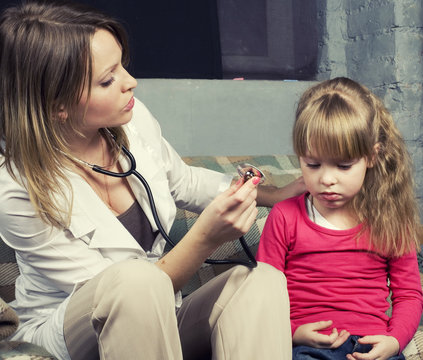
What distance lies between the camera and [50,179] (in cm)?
137

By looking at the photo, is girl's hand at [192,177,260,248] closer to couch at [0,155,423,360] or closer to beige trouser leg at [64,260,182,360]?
beige trouser leg at [64,260,182,360]

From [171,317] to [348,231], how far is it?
1.72 ft

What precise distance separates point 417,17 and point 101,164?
213 centimetres

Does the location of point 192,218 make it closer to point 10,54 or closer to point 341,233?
point 341,233

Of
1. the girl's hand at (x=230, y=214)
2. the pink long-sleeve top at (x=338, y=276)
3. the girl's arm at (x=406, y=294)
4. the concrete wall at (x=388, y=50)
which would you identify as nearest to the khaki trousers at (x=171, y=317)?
the girl's hand at (x=230, y=214)

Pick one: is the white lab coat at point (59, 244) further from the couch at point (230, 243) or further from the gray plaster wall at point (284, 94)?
the gray plaster wall at point (284, 94)

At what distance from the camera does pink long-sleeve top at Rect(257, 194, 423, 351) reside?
150 centimetres

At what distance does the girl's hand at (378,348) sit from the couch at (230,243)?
0.17 meters

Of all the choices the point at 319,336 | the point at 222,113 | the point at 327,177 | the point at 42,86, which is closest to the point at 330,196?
the point at 327,177

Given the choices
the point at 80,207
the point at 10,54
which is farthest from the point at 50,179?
the point at 10,54

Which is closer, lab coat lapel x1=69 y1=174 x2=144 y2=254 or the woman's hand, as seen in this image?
the woman's hand

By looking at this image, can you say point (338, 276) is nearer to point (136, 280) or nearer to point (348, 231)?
point (348, 231)

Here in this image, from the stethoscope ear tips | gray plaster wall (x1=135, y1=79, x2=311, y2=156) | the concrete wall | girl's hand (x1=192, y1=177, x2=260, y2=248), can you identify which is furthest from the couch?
the concrete wall

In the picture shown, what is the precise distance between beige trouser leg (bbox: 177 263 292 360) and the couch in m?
0.34
